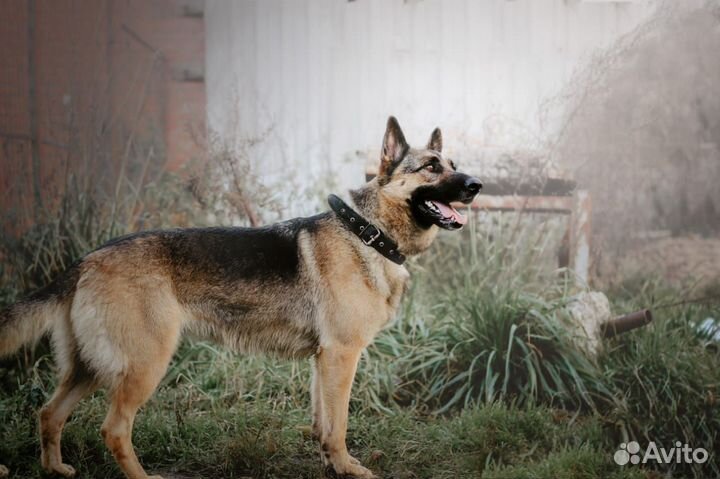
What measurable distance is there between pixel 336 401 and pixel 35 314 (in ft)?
4.93

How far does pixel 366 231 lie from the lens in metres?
3.14

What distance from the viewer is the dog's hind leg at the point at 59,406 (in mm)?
3037

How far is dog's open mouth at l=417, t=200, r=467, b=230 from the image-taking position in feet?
10.5

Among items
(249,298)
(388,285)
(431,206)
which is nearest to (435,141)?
(431,206)

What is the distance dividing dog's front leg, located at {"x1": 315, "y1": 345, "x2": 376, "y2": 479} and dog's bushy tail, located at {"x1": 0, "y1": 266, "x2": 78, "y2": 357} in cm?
126

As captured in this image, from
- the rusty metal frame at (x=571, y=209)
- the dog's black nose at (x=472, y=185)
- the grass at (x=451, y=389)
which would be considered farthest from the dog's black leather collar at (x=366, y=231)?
the rusty metal frame at (x=571, y=209)

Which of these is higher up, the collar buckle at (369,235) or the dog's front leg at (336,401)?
the collar buckle at (369,235)

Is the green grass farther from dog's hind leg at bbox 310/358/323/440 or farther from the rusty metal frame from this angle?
the rusty metal frame

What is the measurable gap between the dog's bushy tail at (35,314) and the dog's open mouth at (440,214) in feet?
5.83

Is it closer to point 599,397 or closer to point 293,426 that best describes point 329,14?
point 293,426

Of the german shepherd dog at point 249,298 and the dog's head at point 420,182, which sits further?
the dog's head at point 420,182

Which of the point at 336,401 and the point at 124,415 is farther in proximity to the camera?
the point at 336,401

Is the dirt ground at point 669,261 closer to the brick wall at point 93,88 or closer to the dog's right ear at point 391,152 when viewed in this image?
the dog's right ear at point 391,152

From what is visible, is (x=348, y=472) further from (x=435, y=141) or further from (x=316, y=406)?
(x=435, y=141)
